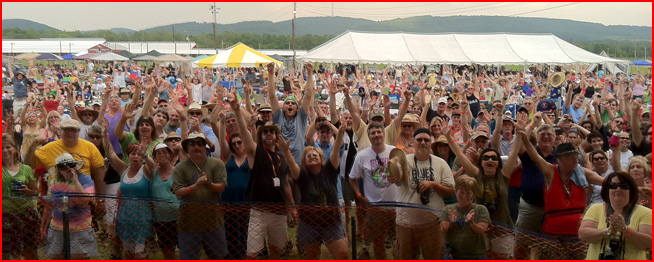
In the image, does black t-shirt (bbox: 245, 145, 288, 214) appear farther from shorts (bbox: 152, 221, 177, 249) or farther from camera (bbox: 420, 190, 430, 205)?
camera (bbox: 420, 190, 430, 205)

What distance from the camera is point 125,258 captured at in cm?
521

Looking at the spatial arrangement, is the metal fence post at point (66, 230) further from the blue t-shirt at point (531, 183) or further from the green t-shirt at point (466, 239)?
the blue t-shirt at point (531, 183)

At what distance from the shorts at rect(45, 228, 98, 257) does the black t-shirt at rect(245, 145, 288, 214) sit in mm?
1285

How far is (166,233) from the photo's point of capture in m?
5.20

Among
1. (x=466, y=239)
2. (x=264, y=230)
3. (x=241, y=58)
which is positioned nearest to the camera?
(x=466, y=239)

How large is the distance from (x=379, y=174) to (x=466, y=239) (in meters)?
1.16

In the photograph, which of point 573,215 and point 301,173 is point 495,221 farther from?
point 301,173

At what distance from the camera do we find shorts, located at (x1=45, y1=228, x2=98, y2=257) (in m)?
5.00

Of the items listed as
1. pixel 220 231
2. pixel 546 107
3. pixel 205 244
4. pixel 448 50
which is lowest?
pixel 205 244

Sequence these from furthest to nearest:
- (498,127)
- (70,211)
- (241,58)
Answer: (241,58), (498,127), (70,211)

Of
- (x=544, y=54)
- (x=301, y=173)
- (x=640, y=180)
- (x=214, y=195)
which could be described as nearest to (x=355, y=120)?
(x=301, y=173)

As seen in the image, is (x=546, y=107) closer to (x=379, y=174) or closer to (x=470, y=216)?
(x=379, y=174)

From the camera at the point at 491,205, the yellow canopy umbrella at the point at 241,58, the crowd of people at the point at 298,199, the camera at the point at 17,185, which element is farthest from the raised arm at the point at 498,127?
the yellow canopy umbrella at the point at 241,58

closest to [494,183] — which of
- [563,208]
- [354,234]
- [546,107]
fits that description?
[563,208]
